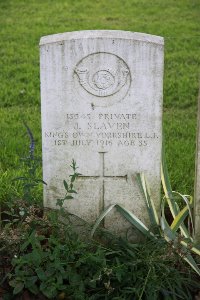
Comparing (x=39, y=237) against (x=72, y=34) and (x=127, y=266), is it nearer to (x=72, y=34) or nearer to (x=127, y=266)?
(x=127, y=266)

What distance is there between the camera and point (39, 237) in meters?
3.39

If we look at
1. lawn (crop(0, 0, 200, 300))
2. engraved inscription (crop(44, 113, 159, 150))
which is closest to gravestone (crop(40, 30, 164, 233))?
engraved inscription (crop(44, 113, 159, 150))

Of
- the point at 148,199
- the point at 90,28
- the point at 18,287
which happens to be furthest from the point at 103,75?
the point at 90,28

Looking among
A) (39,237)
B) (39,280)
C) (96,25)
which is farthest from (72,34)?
(96,25)

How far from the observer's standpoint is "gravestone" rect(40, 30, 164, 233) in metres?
3.59

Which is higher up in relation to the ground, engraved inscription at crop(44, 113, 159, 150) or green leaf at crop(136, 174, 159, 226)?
engraved inscription at crop(44, 113, 159, 150)

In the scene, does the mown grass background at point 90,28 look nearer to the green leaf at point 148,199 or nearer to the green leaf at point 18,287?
the green leaf at point 18,287

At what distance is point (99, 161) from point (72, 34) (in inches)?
30.3

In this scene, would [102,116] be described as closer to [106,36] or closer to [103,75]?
[103,75]

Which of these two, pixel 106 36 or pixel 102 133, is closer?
pixel 106 36

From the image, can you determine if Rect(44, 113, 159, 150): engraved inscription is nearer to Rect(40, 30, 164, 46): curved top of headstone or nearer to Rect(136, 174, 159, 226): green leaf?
Rect(136, 174, 159, 226): green leaf

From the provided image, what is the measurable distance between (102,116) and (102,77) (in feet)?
0.75

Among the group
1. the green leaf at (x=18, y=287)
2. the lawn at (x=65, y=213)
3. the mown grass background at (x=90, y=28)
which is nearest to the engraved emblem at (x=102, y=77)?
the lawn at (x=65, y=213)

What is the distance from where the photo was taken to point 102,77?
144 inches
